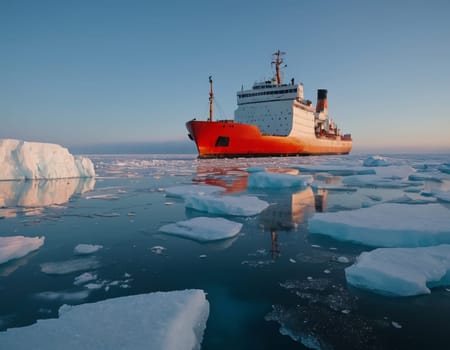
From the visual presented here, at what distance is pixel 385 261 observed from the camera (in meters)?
2.81

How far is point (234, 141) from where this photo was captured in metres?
25.8

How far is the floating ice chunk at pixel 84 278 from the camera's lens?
2.65 metres

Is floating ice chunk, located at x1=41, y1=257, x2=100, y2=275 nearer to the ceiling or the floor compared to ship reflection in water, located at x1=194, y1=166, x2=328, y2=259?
nearer to the ceiling

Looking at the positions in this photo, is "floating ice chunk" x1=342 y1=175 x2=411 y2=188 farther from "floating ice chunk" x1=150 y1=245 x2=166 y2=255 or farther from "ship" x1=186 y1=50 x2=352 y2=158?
"ship" x1=186 y1=50 x2=352 y2=158

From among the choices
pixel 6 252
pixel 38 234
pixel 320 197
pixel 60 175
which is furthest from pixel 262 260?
pixel 60 175

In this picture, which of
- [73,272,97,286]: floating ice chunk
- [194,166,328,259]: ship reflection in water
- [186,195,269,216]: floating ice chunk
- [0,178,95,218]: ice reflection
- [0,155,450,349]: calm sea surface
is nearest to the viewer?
[0,155,450,349]: calm sea surface

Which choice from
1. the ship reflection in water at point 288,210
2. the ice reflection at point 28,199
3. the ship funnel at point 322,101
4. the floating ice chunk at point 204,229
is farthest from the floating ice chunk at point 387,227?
the ship funnel at point 322,101

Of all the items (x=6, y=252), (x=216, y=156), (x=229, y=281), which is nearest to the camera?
(x=229, y=281)

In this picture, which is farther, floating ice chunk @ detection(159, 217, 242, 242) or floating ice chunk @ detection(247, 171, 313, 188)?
floating ice chunk @ detection(247, 171, 313, 188)

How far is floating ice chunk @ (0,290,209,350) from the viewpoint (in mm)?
1552

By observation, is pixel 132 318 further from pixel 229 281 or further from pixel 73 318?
pixel 229 281

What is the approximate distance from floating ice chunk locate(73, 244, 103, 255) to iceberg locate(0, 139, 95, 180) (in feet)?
33.2

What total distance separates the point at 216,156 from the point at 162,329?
83.5 ft

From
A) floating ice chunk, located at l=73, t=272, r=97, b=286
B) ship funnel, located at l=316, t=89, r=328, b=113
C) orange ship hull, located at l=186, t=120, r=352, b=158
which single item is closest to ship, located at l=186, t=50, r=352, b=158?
orange ship hull, located at l=186, t=120, r=352, b=158
